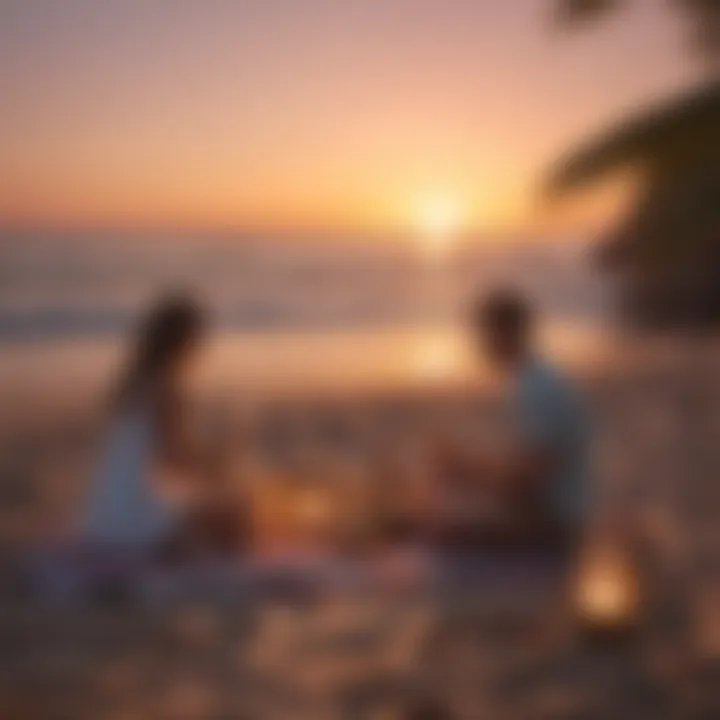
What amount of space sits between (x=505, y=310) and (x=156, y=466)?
0.41m

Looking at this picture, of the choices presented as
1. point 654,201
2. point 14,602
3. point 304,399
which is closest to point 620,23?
point 654,201

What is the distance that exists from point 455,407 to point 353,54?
0.39 meters

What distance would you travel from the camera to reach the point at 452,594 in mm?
1403

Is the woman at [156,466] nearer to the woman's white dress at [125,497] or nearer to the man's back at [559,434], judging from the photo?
the woman's white dress at [125,497]

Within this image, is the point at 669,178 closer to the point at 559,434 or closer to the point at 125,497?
the point at 559,434

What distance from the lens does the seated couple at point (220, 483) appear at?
1350mm

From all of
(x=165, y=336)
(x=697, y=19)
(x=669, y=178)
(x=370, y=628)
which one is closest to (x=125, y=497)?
(x=165, y=336)

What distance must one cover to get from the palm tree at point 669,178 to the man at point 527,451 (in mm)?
120

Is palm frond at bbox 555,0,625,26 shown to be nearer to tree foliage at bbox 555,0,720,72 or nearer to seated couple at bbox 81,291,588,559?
tree foliage at bbox 555,0,720,72

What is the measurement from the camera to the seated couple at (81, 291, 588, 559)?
135cm

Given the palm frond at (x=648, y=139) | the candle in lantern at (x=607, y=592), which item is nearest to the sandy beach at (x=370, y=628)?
the candle in lantern at (x=607, y=592)

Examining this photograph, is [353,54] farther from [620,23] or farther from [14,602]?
[14,602]

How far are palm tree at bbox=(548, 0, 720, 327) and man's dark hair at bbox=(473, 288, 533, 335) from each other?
3.9 inches

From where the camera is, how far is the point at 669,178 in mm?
1255
